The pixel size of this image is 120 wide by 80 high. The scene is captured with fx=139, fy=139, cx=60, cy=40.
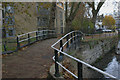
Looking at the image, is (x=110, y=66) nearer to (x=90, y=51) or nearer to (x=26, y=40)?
(x=90, y=51)

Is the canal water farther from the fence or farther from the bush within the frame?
the bush

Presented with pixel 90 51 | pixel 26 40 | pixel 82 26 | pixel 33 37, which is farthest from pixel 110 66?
pixel 82 26

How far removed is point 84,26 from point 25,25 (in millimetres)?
10115

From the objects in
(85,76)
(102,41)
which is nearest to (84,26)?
(102,41)

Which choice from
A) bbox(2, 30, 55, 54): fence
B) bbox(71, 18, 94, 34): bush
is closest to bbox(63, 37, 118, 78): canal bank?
bbox(2, 30, 55, 54): fence

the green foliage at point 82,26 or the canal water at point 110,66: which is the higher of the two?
the green foliage at point 82,26

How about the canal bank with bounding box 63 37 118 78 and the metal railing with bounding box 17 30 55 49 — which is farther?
the metal railing with bounding box 17 30 55 49

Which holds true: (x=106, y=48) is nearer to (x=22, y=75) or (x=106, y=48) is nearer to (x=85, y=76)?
(x=85, y=76)

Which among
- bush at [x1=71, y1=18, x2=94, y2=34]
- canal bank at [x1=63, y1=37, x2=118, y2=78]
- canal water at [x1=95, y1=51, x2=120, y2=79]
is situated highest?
bush at [x1=71, y1=18, x2=94, y2=34]

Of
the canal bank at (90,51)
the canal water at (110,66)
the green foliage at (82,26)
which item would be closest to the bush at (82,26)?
the green foliage at (82,26)

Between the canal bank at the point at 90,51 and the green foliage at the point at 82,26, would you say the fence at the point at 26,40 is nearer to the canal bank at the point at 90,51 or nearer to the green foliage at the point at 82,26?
the canal bank at the point at 90,51

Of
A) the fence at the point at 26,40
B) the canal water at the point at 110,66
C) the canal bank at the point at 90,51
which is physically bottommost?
the canal water at the point at 110,66

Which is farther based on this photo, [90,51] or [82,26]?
[82,26]

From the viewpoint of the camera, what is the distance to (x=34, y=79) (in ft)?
14.9
